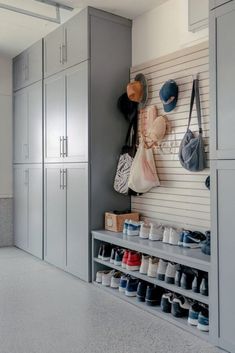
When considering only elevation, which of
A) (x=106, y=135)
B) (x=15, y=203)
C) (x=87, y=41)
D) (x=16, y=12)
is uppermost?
(x=16, y=12)

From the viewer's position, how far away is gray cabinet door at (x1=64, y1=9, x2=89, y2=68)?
12.9 feet

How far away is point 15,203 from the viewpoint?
5730 mm

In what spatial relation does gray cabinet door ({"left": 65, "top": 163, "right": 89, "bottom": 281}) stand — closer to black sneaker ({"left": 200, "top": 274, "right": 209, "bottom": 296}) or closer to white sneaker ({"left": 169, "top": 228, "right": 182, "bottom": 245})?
white sneaker ({"left": 169, "top": 228, "right": 182, "bottom": 245})

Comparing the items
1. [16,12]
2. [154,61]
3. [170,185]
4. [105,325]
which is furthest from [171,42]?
[105,325]

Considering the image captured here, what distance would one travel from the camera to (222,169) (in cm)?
247

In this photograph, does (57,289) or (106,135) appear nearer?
(57,289)

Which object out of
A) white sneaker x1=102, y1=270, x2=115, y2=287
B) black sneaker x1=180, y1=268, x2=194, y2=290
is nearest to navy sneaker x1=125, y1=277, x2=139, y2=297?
white sneaker x1=102, y1=270, x2=115, y2=287

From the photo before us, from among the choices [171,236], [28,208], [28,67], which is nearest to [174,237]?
[171,236]

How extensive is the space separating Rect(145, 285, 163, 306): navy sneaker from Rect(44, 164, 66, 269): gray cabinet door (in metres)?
1.45

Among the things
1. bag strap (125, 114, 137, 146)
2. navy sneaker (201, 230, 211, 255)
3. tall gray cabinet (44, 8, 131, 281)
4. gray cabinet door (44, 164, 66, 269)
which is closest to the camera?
navy sneaker (201, 230, 211, 255)

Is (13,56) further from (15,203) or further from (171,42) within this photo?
(171,42)

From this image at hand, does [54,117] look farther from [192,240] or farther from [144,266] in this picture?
[192,240]

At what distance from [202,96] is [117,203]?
1.53 metres

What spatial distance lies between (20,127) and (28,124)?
34cm
